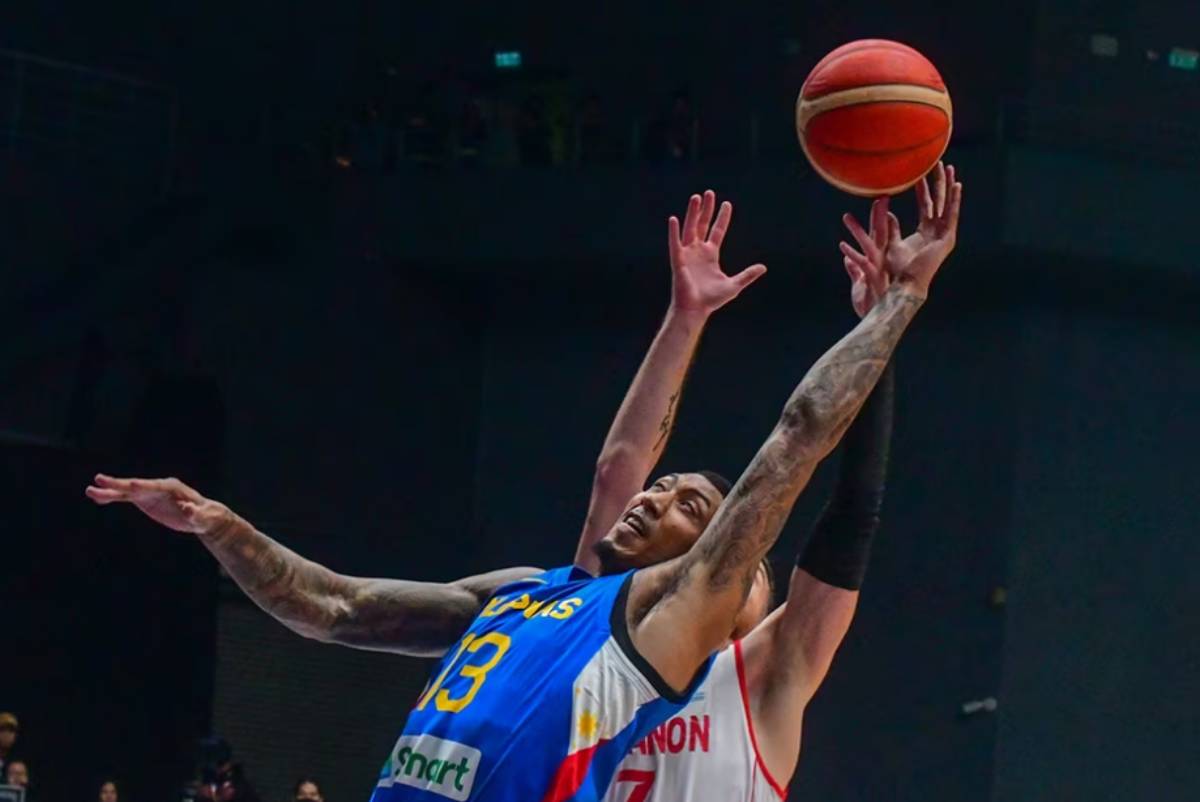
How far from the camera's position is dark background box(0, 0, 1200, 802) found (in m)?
18.8

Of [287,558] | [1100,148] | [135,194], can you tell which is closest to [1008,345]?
[1100,148]

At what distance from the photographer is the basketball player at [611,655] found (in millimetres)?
4953

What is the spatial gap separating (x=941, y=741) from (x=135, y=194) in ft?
28.3

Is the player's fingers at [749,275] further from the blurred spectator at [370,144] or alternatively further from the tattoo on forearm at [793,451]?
the blurred spectator at [370,144]

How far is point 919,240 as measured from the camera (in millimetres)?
5367

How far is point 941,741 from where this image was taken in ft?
61.3

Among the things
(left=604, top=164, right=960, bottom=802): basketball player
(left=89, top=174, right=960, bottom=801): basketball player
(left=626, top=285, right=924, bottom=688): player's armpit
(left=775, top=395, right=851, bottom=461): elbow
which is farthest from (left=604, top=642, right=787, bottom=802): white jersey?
(left=775, top=395, right=851, bottom=461): elbow

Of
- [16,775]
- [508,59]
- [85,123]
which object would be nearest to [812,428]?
[16,775]

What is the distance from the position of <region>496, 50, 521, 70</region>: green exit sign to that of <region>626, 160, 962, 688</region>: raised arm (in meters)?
18.0

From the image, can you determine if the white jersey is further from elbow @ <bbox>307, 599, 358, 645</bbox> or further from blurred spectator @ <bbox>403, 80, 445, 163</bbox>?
blurred spectator @ <bbox>403, 80, 445, 163</bbox>

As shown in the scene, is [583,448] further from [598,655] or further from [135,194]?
[598,655]

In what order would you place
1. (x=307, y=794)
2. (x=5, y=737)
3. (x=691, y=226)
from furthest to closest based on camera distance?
(x=5, y=737), (x=307, y=794), (x=691, y=226)

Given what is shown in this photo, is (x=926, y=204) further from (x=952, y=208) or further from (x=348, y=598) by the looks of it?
(x=348, y=598)

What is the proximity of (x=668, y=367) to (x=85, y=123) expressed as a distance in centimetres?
1593
